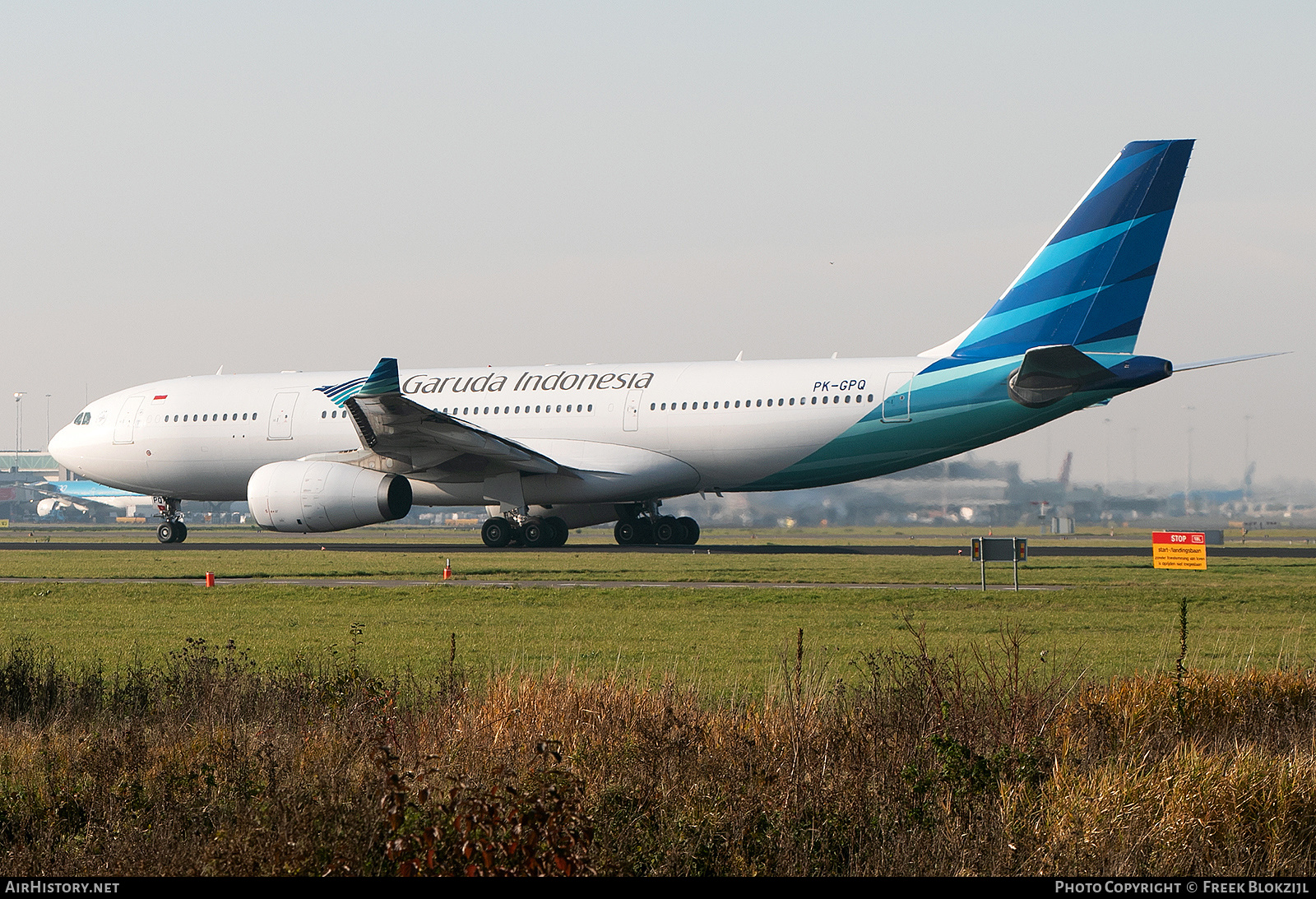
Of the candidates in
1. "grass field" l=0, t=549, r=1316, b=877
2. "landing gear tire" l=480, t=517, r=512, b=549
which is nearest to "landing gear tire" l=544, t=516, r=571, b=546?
"landing gear tire" l=480, t=517, r=512, b=549

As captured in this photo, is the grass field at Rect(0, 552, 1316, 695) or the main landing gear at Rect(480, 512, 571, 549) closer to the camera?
the grass field at Rect(0, 552, 1316, 695)

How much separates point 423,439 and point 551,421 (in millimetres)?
4050

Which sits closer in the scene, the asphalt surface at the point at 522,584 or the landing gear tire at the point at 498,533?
the asphalt surface at the point at 522,584

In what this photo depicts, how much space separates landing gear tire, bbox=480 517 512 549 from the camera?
3981 centimetres

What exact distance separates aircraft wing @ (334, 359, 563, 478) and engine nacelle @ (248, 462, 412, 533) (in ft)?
3.11

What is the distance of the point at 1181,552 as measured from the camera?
31.1 metres

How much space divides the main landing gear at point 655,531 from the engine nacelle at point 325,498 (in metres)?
7.38

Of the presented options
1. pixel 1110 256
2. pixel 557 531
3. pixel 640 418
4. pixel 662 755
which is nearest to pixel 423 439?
pixel 557 531

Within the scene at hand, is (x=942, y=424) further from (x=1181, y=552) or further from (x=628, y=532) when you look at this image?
(x=628, y=532)

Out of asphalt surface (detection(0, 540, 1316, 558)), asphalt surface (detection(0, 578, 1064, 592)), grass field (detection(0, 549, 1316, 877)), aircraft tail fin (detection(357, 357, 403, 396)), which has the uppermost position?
aircraft tail fin (detection(357, 357, 403, 396))

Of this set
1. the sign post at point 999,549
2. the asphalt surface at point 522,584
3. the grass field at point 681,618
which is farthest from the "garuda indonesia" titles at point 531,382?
the sign post at point 999,549

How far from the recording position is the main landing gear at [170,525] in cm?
4628

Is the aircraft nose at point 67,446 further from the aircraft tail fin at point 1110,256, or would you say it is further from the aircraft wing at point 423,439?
the aircraft tail fin at point 1110,256

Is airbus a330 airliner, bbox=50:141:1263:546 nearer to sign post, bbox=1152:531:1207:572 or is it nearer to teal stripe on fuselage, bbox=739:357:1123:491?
teal stripe on fuselage, bbox=739:357:1123:491
